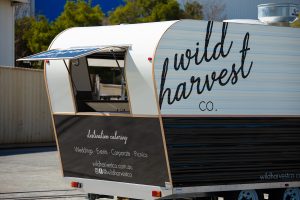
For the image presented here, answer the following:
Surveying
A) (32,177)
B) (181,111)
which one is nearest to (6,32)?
(32,177)

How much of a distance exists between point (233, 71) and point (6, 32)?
23234mm

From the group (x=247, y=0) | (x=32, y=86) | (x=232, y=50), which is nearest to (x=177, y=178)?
(x=232, y=50)

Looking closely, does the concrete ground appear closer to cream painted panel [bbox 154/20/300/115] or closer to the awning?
the awning

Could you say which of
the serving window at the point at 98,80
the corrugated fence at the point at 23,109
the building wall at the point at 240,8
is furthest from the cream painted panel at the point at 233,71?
the building wall at the point at 240,8

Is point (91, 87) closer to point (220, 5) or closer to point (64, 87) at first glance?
point (64, 87)

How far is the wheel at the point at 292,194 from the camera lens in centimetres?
1158

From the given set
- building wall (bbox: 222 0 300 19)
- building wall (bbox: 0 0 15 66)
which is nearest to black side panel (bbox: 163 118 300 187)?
building wall (bbox: 0 0 15 66)

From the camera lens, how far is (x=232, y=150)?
35.2 feet

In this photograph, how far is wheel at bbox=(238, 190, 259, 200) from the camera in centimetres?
1101

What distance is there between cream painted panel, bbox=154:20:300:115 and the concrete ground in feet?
11.8

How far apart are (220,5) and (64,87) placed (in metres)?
39.6

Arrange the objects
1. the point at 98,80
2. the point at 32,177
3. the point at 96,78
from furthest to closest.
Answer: the point at 32,177 < the point at 98,80 < the point at 96,78

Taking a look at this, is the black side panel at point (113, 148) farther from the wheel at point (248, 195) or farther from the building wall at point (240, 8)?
the building wall at point (240, 8)

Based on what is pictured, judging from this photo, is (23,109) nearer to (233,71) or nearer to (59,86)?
(59,86)
